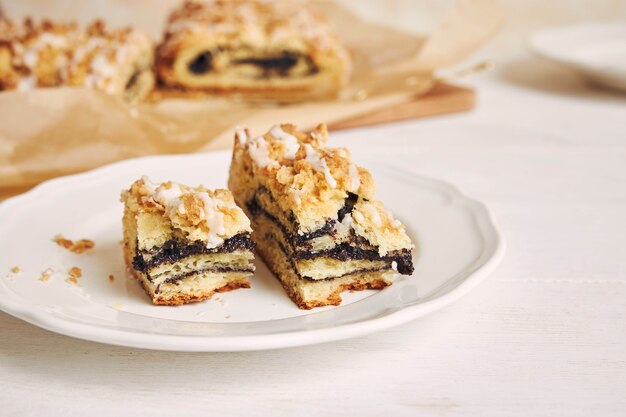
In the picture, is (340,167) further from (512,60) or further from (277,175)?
(512,60)

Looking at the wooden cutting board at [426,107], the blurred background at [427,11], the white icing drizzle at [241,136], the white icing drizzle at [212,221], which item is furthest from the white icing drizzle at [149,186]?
the blurred background at [427,11]

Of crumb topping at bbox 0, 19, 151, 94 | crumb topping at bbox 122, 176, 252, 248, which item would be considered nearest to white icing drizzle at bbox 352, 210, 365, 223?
crumb topping at bbox 122, 176, 252, 248

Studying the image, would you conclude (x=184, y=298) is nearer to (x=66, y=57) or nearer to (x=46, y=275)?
(x=46, y=275)

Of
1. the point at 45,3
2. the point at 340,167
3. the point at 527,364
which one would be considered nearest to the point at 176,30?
the point at 45,3

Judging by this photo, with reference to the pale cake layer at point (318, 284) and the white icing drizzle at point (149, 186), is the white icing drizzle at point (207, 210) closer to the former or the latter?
the white icing drizzle at point (149, 186)

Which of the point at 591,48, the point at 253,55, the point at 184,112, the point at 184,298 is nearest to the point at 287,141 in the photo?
the point at 184,298

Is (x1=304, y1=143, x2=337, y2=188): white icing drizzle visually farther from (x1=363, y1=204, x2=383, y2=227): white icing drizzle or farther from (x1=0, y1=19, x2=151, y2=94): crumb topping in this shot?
(x1=0, y1=19, x2=151, y2=94): crumb topping
